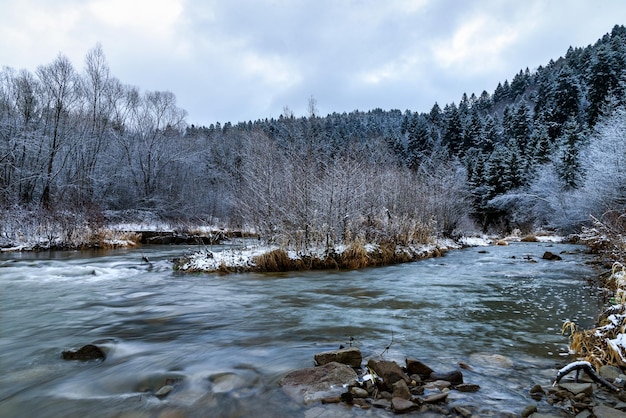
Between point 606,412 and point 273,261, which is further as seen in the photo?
point 273,261

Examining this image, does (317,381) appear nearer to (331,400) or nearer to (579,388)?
(331,400)

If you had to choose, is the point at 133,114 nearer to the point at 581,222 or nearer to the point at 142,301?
the point at 142,301

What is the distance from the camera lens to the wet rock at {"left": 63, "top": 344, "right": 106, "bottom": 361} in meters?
4.90

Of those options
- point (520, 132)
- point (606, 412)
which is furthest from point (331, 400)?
point (520, 132)

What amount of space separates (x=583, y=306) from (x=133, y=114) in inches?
1516

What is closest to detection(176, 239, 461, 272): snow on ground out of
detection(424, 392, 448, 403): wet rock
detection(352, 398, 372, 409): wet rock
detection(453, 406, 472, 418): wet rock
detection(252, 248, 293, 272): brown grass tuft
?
detection(252, 248, 293, 272): brown grass tuft

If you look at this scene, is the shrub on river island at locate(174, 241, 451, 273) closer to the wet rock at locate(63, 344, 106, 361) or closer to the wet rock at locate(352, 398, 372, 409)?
the wet rock at locate(63, 344, 106, 361)

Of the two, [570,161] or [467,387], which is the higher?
[570,161]

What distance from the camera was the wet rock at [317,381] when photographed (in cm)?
361

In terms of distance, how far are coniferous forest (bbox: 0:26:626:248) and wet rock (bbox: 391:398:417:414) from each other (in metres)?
6.73

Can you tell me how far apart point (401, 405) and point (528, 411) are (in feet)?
3.44

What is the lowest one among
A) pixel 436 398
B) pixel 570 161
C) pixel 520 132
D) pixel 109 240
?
pixel 436 398

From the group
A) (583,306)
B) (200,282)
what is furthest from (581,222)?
(200,282)

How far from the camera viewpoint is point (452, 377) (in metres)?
3.85
